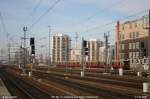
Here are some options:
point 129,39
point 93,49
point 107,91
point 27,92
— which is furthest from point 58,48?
point 27,92

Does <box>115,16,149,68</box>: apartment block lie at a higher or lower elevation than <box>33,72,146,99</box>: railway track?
higher

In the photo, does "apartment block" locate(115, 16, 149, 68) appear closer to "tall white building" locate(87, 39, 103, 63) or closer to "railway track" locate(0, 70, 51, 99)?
"tall white building" locate(87, 39, 103, 63)

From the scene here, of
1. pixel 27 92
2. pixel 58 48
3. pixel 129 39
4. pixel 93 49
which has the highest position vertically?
pixel 129 39

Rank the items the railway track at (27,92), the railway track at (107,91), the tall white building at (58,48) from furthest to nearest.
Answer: the tall white building at (58,48), the railway track at (27,92), the railway track at (107,91)

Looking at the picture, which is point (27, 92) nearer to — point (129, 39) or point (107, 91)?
point (107, 91)

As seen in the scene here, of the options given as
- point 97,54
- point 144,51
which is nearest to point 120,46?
point 144,51

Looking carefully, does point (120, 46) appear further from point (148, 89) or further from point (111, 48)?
point (148, 89)

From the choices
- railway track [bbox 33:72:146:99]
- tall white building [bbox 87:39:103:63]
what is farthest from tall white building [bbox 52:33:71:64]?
railway track [bbox 33:72:146:99]

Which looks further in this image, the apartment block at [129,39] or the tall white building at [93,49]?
the tall white building at [93,49]

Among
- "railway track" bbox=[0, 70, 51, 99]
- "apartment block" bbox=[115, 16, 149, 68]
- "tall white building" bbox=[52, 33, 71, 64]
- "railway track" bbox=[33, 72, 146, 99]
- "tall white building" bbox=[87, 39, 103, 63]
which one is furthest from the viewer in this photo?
"tall white building" bbox=[87, 39, 103, 63]

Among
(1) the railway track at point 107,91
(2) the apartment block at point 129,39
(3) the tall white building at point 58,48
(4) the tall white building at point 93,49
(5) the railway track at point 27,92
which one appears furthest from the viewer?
(4) the tall white building at point 93,49

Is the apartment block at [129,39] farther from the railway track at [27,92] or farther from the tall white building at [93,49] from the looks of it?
the railway track at [27,92]

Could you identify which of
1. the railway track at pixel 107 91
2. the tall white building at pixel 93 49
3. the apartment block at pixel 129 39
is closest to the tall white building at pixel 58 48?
the tall white building at pixel 93 49

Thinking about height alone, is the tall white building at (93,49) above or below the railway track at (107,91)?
above
